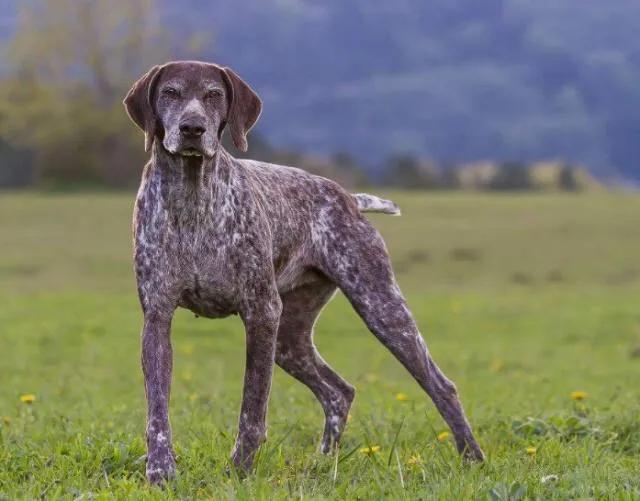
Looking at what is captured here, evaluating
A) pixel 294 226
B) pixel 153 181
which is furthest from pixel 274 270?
pixel 153 181

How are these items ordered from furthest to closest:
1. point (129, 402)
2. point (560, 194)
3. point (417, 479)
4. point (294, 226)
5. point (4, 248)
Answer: point (560, 194) → point (4, 248) → point (129, 402) → point (294, 226) → point (417, 479)

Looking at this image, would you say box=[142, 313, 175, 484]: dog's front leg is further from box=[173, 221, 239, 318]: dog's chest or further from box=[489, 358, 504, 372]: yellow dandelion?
box=[489, 358, 504, 372]: yellow dandelion

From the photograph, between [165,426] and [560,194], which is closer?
[165,426]

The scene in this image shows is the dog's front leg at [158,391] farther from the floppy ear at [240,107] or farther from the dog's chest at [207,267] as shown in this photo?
the floppy ear at [240,107]

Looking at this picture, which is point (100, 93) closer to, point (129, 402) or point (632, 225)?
point (632, 225)

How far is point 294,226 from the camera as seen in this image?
7.49 m

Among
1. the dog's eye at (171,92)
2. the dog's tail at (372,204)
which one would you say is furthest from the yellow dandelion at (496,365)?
the dog's eye at (171,92)

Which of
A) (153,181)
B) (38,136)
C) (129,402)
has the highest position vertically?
(153,181)

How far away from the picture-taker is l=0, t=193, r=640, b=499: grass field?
6.59 m

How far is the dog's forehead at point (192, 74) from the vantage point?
6578 millimetres

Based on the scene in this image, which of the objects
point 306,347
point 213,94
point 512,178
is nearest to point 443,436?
point 306,347

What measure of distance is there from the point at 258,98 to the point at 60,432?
2.78 metres

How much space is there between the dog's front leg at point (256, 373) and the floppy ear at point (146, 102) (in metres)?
1.16

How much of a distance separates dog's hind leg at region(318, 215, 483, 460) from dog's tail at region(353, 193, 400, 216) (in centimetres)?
40
